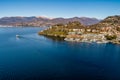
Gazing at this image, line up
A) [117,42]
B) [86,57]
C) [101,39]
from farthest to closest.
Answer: [101,39]
[117,42]
[86,57]

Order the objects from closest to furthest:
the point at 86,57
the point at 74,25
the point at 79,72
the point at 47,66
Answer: the point at 79,72
the point at 47,66
the point at 86,57
the point at 74,25

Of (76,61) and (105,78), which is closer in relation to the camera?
(105,78)

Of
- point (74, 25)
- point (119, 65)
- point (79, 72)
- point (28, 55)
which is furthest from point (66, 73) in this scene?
point (74, 25)

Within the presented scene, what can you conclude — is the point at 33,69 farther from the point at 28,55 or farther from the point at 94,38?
the point at 94,38

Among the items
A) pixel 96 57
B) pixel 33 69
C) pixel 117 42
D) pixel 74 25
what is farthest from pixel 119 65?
pixel 74 25

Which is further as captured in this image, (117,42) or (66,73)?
(117,42)

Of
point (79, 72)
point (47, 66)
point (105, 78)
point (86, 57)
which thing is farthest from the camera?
point (86, 57)

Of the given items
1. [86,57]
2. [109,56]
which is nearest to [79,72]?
[86,57]

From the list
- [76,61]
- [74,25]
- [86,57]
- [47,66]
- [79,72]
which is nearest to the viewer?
[79,72]

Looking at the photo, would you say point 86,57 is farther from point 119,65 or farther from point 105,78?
point 105,78
